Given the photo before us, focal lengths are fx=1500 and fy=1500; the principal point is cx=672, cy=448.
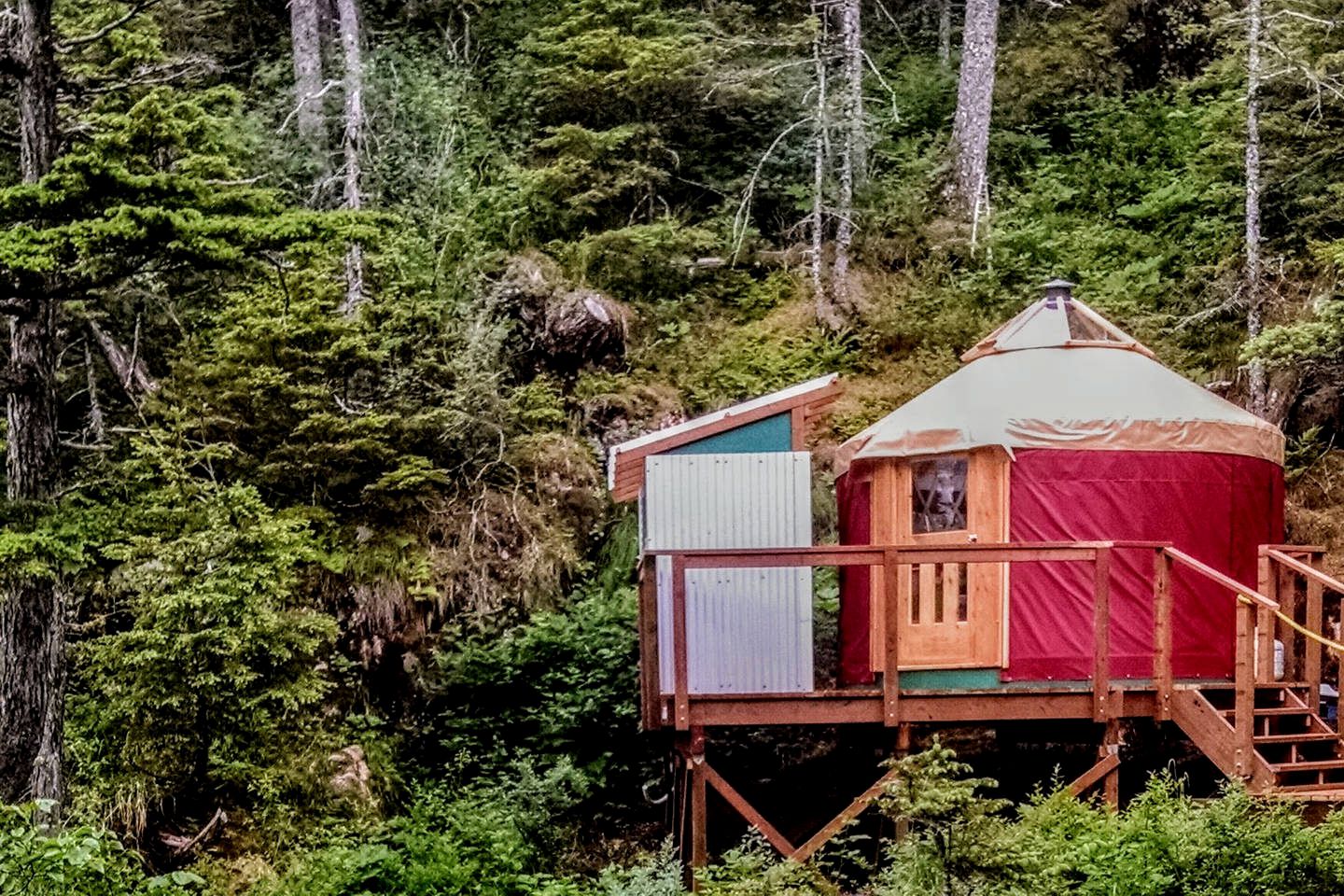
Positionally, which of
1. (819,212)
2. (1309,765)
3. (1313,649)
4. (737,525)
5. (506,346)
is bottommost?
(1309,765)

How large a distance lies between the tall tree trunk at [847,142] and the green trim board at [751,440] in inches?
197

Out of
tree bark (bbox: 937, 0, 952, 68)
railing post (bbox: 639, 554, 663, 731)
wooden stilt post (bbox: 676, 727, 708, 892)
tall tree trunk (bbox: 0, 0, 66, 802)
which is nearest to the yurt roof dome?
railing post (bbox: 639, 554, 663, 731)

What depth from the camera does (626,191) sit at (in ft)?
51.1

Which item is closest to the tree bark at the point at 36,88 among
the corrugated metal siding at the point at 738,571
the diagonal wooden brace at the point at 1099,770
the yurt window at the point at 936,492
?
the corrugated metal siding at the point at 738,571

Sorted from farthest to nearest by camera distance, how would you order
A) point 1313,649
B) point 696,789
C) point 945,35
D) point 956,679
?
1. point 945,35
2. point 956,679
3. point 1313,649
4. point 696,789

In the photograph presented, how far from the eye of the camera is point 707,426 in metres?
9.46

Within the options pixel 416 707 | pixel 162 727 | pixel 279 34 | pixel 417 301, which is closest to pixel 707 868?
pixel 162 727

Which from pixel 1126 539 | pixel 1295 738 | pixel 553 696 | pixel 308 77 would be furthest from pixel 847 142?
pixel 1295 738

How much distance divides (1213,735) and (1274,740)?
1.27 feet

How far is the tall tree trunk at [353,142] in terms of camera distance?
13.3m

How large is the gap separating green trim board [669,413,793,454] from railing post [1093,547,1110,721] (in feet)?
7.01

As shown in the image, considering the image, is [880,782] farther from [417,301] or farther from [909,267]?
[909,267]

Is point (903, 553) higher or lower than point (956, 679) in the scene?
higher

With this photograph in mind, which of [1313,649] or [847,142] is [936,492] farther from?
[847,142]
